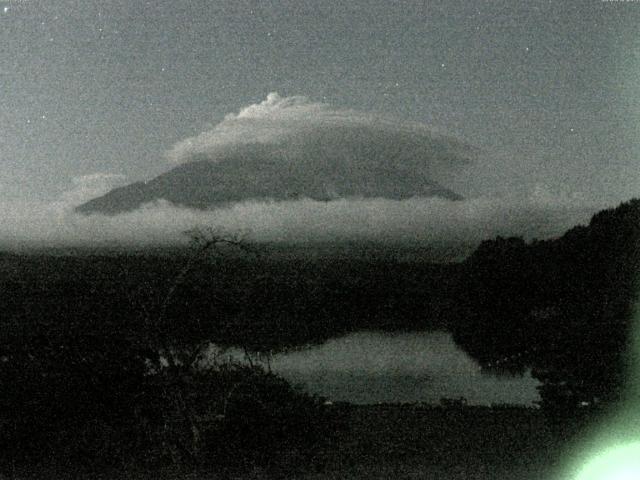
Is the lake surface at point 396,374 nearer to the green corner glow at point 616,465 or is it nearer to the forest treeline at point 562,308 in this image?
the forest treeline at point 562,308

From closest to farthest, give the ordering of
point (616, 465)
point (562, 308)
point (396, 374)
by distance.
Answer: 1. point (616, 465)
2. point (562, 308)
3. point (396, 374)

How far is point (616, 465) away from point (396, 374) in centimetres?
2009

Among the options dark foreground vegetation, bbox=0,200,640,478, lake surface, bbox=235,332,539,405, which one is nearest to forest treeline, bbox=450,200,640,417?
dark foreground vegetation, bbox=0,200,640,478

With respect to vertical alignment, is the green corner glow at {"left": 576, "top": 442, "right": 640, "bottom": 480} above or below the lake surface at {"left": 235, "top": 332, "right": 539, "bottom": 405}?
above

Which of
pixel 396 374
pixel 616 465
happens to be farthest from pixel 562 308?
pixel 616 465

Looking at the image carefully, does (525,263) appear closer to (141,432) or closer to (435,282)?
(435,282)

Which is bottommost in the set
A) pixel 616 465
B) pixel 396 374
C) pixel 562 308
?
pixel 396 374

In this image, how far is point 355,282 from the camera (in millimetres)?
81250

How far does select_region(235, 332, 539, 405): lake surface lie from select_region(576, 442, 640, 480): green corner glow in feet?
34.6

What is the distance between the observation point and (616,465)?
965cm

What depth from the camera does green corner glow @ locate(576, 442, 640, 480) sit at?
30.7 ft

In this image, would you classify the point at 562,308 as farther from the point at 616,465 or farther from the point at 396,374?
the point at 616,465

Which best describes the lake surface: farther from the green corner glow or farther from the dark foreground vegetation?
the green corner glow

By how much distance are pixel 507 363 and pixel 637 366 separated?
20699mm
